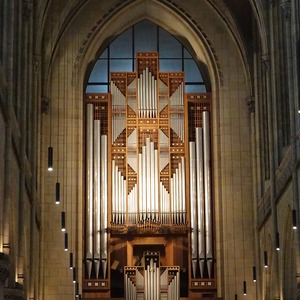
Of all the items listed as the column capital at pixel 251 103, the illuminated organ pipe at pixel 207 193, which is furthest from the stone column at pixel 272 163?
the illuminated organ pipe at pixel 207 193

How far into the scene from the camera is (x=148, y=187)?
41750 mm

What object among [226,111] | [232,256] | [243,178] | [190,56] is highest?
[190,56]

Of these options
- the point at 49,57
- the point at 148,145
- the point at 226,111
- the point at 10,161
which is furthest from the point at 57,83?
the point at 10,161

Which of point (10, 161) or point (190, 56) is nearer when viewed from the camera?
point (10, 161)

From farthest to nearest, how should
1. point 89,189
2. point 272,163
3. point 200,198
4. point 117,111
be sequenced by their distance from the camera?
1. point 117,111
2. point 200,198
3. point 89,189
4. point 272,163

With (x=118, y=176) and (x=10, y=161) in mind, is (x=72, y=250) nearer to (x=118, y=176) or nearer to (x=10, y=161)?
(x=118, y=176)

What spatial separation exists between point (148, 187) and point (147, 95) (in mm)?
3927

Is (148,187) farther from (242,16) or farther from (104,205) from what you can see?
(242,16)

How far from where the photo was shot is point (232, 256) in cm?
4038

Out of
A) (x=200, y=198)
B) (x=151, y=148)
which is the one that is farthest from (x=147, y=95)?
(x=200, y=198)

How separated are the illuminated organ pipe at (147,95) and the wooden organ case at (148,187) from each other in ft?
0.14

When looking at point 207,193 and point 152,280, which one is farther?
point 207,193

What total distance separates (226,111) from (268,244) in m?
6.97

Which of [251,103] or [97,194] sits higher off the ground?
[251,103]
